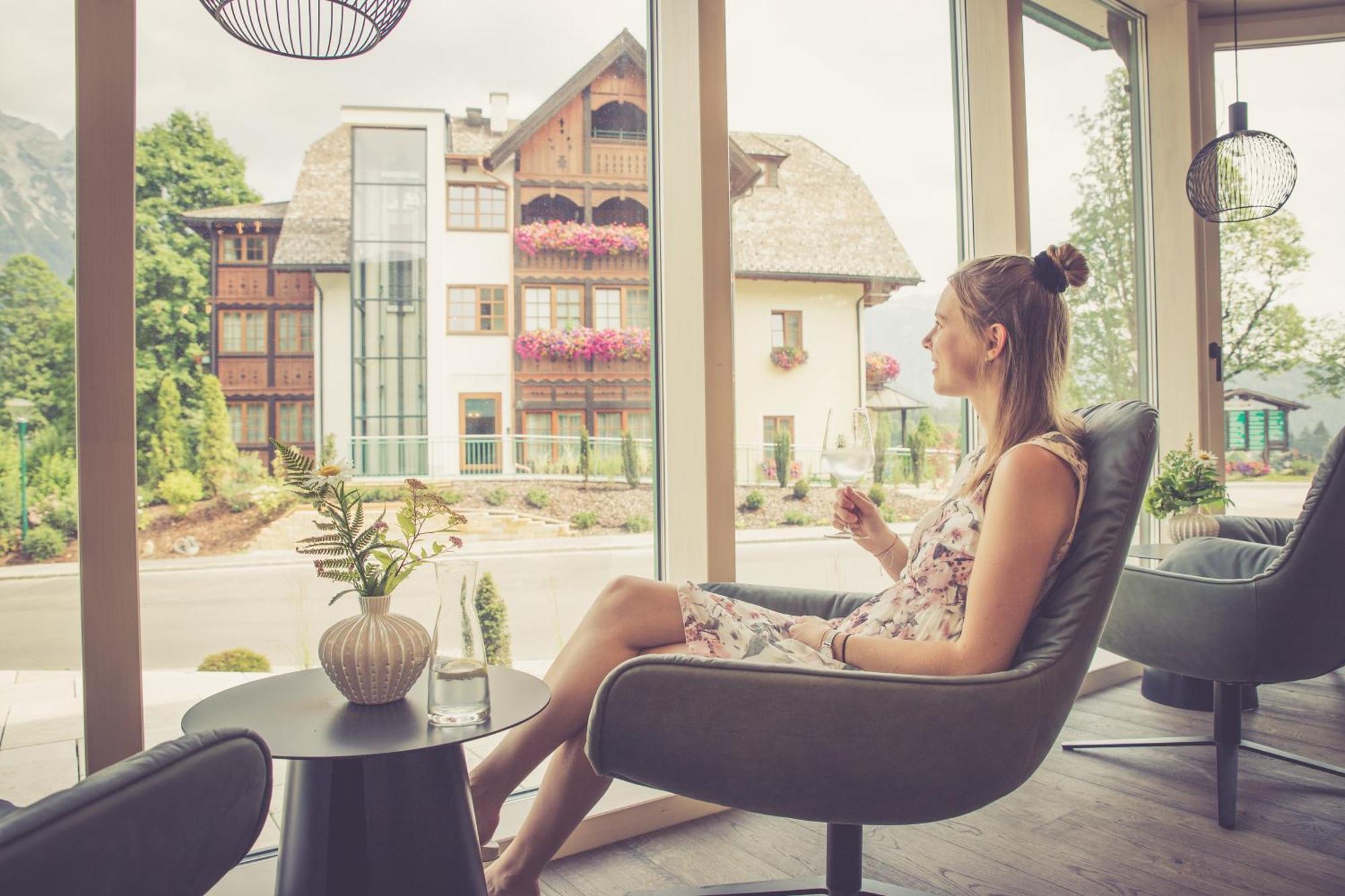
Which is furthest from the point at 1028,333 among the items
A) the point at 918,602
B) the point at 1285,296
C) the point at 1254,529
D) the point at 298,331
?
the point at 1285,296

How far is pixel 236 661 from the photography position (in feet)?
6.61

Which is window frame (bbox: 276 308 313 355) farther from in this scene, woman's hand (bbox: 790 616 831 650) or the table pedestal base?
woman's hand (bbox: 790 616 831 650)

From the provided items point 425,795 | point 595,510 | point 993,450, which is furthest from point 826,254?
point 425,795

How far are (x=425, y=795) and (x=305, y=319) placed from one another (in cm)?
122

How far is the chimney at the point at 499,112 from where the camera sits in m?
2.43

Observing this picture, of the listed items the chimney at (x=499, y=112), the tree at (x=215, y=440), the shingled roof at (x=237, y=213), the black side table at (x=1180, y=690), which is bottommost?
the black side table at (x=1180, y=690)

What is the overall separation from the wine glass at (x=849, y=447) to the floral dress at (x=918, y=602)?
0.21 metres

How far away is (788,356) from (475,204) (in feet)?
3.58

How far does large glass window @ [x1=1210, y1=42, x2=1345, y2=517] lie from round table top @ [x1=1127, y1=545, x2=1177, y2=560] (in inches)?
62.6

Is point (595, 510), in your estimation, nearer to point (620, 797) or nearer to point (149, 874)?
point (620, 797)

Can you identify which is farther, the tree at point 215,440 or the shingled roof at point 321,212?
the shingled roof at point 321,212

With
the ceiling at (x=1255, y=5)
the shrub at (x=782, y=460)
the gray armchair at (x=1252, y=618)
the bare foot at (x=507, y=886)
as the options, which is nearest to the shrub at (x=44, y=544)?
the bare foot at (x=507, y=886)

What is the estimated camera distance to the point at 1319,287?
425 centimetres

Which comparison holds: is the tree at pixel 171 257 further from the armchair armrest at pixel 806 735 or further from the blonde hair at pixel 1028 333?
the blonde hair at pixel 1028 333
